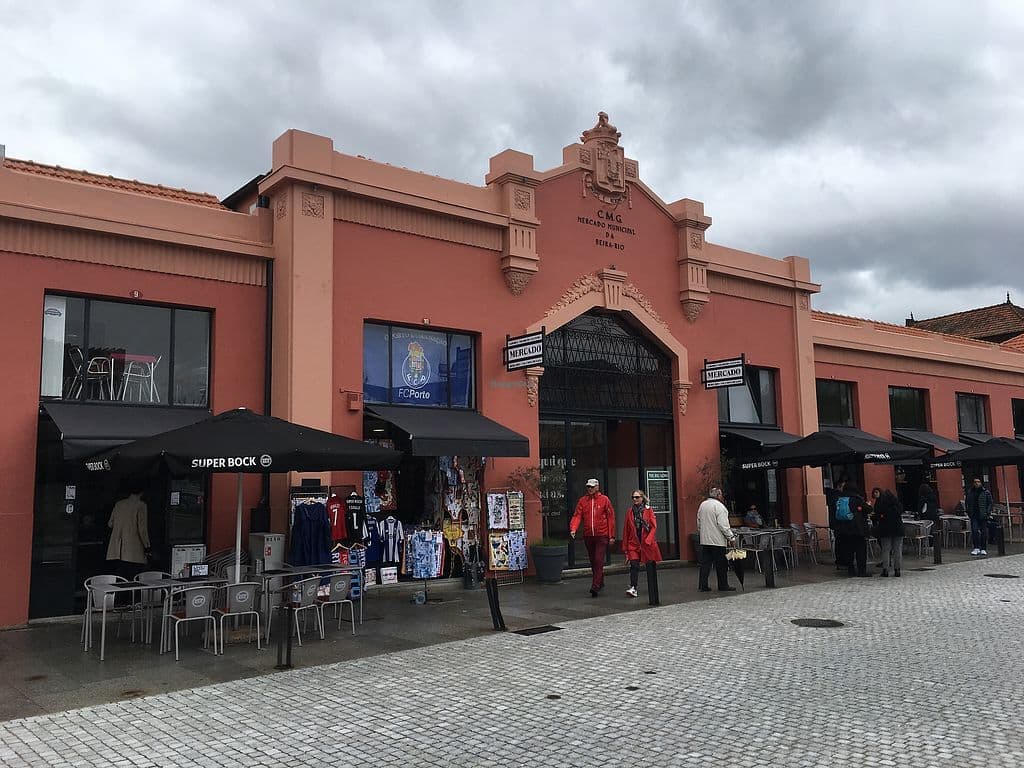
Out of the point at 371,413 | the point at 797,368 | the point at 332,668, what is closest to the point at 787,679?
the point at 332,668

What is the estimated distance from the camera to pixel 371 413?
43.8ft

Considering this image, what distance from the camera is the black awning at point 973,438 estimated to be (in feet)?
82.6

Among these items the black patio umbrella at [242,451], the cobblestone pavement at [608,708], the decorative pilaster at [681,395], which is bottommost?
the cobblestone pavement at [608,708]

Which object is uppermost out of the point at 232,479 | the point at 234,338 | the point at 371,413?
the point at 234,338

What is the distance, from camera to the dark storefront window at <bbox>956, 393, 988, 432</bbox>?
85.7ft

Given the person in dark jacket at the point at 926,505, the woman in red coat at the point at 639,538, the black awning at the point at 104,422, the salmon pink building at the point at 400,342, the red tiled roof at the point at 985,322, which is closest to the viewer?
the black awning at the point at 104,422

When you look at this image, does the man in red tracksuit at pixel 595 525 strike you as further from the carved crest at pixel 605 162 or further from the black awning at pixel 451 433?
the carved crest at pixel 605 162

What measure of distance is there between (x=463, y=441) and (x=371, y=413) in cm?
164

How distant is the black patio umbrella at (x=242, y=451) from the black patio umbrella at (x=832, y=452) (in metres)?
9.81

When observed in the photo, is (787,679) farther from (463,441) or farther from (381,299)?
(381,299)

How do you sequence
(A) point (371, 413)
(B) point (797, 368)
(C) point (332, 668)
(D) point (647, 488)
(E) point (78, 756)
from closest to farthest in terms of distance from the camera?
(E) point (78, 756) < (C) point (332, 668) < (A) point (371, 413) < (D) point (647, 488) < (B) point (797, 368)

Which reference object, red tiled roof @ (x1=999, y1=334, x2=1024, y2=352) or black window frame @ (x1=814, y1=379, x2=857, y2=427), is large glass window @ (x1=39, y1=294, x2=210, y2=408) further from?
red tiled roof @ (x1=999, y1=334, x2=1024, y2=352)

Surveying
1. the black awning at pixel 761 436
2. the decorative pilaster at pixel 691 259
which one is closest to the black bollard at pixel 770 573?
the black awning at pixel 761 436

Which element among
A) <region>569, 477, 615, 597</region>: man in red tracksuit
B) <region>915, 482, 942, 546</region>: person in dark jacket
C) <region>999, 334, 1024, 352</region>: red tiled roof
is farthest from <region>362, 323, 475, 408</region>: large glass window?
<region>999, 334, 1024, 352</region>: red tiled roof
